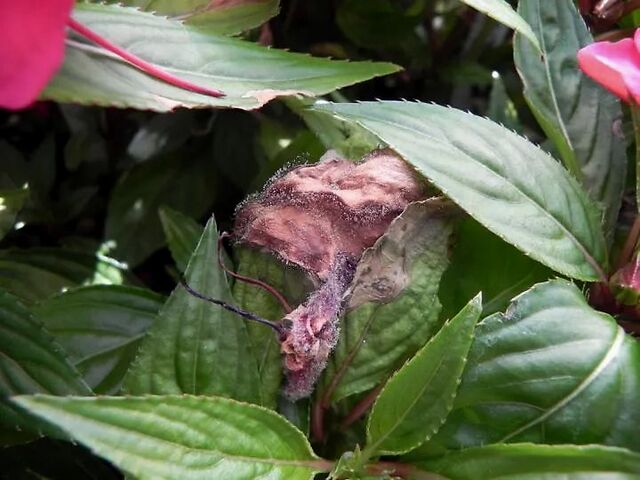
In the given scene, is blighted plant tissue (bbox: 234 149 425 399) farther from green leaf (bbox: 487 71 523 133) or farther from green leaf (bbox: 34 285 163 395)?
green leaf (bbox: 487 71 523 133)

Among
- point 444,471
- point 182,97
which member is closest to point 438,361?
point 444,471

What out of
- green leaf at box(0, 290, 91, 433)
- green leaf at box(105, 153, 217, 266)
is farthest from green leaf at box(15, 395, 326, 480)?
green leaf at box(105, 153, 217, 266)

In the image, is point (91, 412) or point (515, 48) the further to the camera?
point (515, 48)

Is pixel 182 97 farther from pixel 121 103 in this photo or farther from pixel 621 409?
pixel 621 409

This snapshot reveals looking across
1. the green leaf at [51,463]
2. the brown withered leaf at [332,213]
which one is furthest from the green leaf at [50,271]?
the brown withered leaf at [332,213]

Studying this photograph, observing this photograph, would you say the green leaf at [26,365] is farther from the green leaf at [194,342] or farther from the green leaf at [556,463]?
the green leaf at [556,463]
